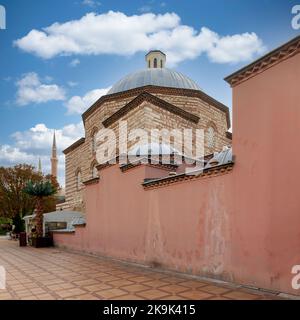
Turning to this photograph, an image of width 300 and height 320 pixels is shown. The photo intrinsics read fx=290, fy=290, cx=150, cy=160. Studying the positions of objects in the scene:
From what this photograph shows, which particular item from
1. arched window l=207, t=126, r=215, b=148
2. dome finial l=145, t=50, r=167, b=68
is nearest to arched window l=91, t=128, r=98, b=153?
dome finial l=145, t=50, r=167, b=68

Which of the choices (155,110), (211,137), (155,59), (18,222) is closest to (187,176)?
(155,110)

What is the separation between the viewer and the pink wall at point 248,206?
4.71 metres

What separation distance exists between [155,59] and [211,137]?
7759 mm

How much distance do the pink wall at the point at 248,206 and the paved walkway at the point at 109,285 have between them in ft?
1.47

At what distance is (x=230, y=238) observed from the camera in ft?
18.7

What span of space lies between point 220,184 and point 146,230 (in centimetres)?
303

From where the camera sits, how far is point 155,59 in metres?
21.5

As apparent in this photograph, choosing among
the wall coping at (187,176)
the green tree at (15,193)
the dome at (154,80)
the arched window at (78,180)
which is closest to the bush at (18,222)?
the green tree at (15,193)

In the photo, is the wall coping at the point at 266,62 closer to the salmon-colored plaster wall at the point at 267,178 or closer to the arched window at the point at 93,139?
the salmon-colored plaster wall at the point at 267,178

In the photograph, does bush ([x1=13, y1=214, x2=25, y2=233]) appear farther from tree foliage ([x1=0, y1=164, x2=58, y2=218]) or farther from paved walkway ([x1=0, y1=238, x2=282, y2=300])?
paved walkway ([x1=0, y1=238, x2=282, y2=300])

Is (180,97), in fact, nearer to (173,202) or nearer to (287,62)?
(173,202)

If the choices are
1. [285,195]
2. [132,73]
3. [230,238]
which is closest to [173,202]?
[230,238]

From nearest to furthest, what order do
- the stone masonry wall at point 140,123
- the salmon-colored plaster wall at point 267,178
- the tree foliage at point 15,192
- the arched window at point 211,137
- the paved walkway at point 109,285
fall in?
the salmon-colored plaster wall at point 267,178, the paved walkway at point 109,285, the stone masonry wall at point 140,123, the arched window at point 211,137, the tree foliage at point 15,192

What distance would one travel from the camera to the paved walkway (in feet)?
16.3
